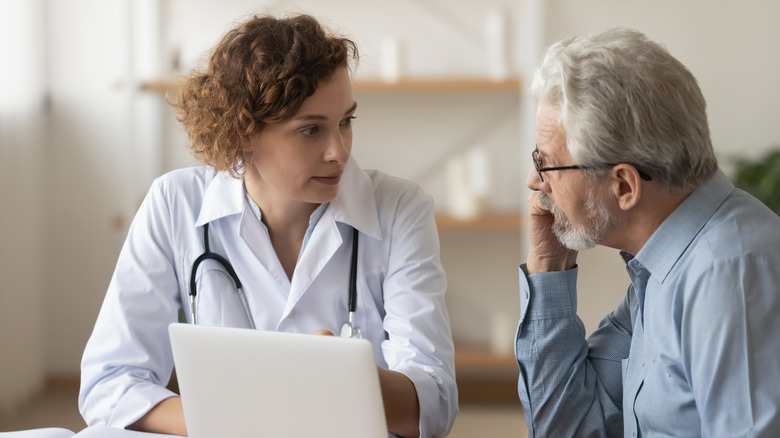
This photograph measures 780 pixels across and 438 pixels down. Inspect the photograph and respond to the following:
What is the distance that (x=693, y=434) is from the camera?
1.13 m

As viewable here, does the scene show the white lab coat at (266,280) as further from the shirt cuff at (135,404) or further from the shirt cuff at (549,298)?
the shirt cuff at (549,298)

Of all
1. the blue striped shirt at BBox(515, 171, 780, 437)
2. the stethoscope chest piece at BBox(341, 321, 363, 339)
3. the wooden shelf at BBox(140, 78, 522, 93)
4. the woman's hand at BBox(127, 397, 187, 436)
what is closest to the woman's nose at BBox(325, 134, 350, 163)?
the stethoscope chest piece at BBox(341, 321, 363, 339)

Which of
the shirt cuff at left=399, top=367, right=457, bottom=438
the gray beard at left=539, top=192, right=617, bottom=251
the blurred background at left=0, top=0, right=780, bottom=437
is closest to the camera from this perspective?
the gray beard at left=539, top=192, right=617, bottom=251

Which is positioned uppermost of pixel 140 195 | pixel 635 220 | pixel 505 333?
pixel 635 220

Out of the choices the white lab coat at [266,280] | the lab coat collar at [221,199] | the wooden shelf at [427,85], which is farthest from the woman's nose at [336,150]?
the wooden shelf at [427,85]

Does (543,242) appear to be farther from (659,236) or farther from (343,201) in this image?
(343,201)

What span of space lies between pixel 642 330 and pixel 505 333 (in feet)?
6.92

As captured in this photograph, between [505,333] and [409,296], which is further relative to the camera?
[505,333]

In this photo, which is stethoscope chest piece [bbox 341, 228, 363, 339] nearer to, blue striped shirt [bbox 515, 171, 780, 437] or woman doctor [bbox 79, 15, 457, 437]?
woman doctor [bbox 79, 15, 457, 437]

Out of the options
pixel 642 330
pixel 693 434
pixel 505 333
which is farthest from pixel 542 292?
pixel 505 333

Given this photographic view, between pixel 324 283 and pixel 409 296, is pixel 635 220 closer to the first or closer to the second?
pixel 409 296

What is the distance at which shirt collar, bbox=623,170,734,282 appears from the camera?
3.77ft

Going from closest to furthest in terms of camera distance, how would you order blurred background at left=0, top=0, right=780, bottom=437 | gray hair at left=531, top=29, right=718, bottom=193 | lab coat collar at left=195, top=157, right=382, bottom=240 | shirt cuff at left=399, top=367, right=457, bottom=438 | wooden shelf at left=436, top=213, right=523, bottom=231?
gray hair at left=531, top=29, right=718, bottom=193, shirt cuff at left=399, top=367, right=457, bottom=438, lab coat collar at left=195, top=157, right=382, bottom=240, wooden shelf at left=436, top=213, right=523, bottom=231, blurred background at left=0, top=0, right=780, bottom=437

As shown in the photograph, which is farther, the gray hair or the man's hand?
the man's hand
